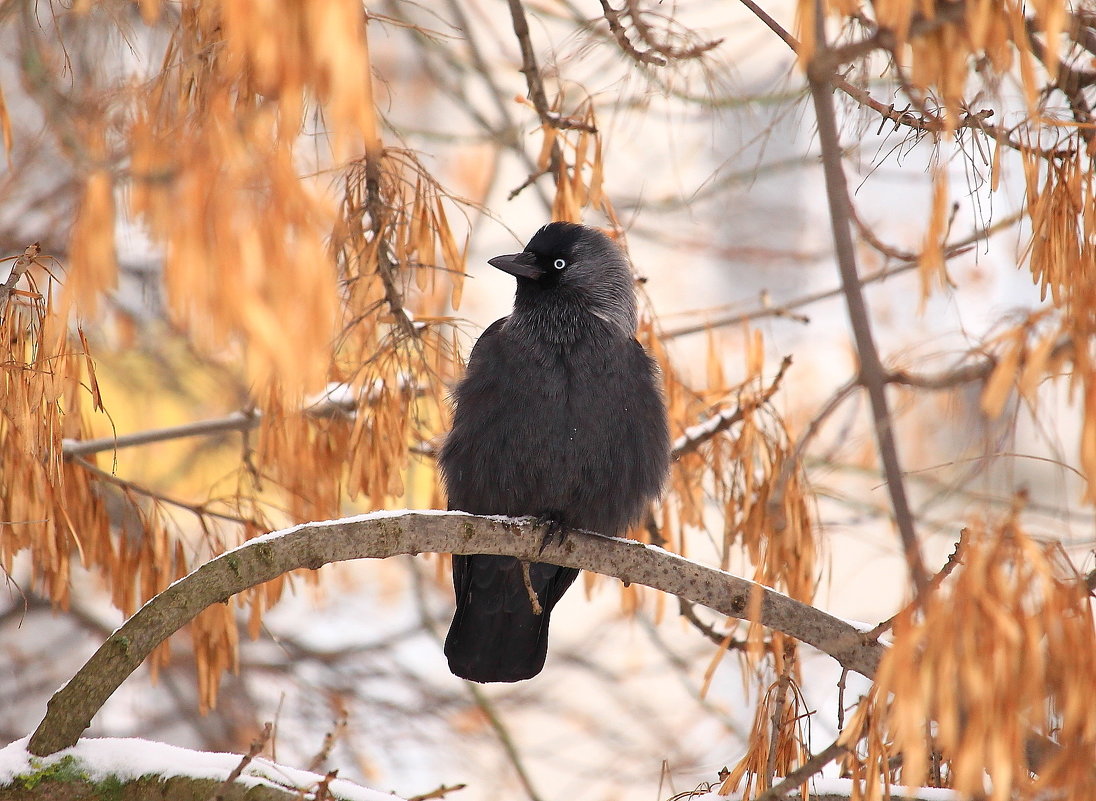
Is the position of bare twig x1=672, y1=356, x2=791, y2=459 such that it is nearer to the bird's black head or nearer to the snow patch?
the bird's black head

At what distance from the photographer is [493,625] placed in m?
3.83

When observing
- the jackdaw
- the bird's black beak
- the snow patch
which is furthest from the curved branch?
the bird's black beak

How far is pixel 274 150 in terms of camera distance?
161cm

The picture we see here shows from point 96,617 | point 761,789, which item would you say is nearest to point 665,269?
point 96,617

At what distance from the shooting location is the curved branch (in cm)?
240

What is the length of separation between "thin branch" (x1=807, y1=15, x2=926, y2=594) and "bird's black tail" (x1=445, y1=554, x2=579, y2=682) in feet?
7.44

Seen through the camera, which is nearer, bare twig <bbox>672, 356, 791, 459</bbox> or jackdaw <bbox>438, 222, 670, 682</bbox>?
bare twig <bbox>672, 356, 791, 459</bbox>

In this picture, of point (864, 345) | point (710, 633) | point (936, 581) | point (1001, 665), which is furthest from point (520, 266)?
point (1001, 665)

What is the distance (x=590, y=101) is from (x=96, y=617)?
3.94m

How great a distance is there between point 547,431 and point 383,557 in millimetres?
994

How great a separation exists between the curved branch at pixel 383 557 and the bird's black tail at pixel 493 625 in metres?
0.63

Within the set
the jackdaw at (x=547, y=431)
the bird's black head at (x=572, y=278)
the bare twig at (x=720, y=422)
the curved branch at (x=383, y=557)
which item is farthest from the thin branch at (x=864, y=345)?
the bird's black head at (x=572, y=278)

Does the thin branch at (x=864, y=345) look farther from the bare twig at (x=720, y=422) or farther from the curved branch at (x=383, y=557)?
the bare twig at (x=720, y=422)

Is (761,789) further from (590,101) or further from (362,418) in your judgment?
(590,101)
